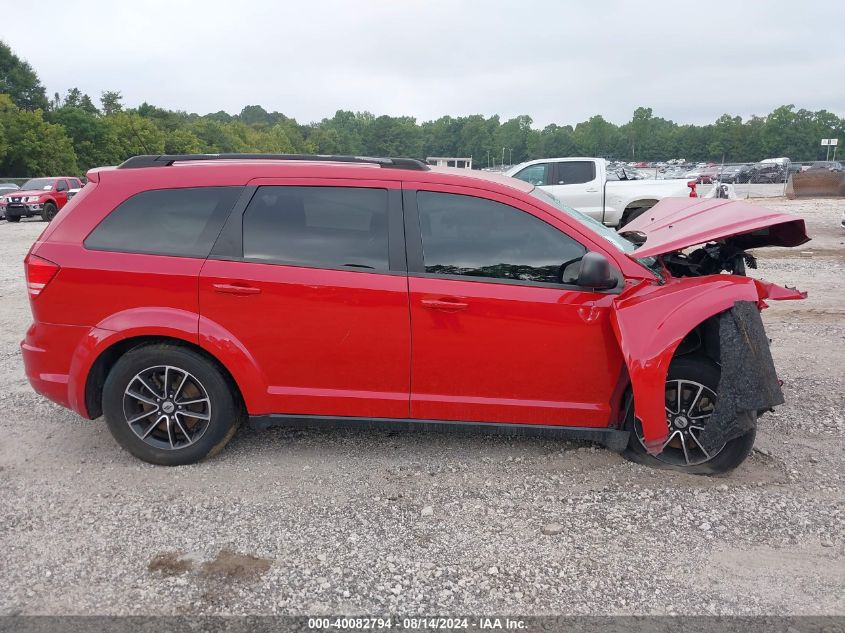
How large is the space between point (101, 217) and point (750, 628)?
3.97m

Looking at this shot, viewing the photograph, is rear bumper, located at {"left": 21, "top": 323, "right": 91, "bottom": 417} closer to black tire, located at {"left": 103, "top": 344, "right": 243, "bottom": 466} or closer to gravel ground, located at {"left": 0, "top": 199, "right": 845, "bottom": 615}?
black tire, located at {"left": 103, "top": 344, "right": 243, "bottom": 466}

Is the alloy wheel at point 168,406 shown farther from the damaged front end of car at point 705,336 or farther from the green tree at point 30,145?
the green tree at point 30,145

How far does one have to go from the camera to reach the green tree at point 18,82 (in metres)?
65.0

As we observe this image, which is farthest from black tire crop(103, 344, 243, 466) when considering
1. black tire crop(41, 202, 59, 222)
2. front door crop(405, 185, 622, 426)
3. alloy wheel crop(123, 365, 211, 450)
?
black tire crop(41, 202, 59, 222)

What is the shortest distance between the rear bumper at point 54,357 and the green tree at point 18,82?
7357cm

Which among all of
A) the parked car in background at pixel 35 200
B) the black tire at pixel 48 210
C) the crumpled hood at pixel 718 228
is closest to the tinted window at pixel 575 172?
the crumpled hood at pixel 718 228

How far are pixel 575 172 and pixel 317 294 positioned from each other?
1141 cm

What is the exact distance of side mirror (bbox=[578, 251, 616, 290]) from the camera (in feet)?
11.4

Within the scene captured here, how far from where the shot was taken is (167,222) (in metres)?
3.86

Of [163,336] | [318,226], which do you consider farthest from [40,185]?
[318,226]

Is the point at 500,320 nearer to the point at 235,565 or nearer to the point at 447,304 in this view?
the point at 447,304

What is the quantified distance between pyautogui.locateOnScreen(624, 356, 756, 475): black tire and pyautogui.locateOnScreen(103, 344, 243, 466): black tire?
243 cm

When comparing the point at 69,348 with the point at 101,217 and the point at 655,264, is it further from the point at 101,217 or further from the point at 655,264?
the point at 655,264

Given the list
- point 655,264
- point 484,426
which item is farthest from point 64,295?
Answer: point 655,264
